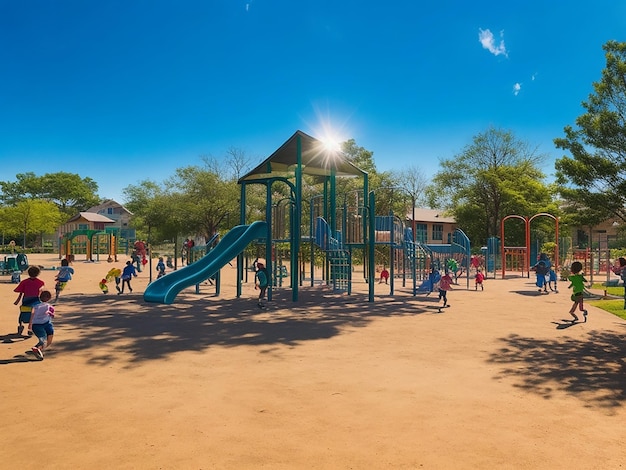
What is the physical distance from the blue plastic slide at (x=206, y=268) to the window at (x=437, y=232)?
5150 centimetres

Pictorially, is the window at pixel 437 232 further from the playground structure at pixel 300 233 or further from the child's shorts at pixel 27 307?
the child's shorts at pixel 27 307

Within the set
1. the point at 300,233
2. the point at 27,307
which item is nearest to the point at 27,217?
the point at 300,233

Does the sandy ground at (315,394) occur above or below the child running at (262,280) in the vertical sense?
below

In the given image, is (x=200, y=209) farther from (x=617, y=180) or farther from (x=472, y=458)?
(x=472, y=458)

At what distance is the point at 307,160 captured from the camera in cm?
2008

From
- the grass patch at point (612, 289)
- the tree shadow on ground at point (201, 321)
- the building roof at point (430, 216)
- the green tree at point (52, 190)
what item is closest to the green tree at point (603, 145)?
the grass patch at point (612, 289)

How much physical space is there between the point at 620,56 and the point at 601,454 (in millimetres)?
25815

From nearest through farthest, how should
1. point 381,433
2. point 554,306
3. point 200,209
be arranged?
point 381,433 → point 554,306 → point 200,209

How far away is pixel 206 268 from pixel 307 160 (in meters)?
7.07

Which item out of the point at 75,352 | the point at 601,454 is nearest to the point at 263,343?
the point at 75,352

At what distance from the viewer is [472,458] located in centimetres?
432

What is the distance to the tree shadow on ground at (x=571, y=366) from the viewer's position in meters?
6.32

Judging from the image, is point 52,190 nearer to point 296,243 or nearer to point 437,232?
point 437,232

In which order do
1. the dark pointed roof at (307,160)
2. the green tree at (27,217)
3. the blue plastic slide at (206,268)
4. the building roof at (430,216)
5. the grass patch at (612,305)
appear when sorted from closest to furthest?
the grass patch at (612,305) → the blue plastic slide at (206,268) → the dark pointed roof at (307,160) → the green tree at (27,217) → the building roof at (430,216)
